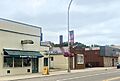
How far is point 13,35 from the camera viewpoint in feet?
139

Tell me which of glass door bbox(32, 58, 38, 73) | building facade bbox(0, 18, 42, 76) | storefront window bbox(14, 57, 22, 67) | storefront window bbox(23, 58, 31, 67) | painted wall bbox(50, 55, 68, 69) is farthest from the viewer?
painted wall bbox(50, 55, 68, 69)

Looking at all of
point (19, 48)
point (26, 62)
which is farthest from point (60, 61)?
point (19, 48)

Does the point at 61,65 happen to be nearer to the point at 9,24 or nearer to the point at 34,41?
the point at 34,41

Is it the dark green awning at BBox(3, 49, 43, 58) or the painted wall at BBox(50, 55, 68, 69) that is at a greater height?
the dark green awning at BBox(3, 49, 43, 58)

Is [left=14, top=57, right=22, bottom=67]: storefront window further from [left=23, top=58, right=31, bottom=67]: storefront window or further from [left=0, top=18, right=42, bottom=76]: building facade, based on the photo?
[left=23, top=58, right=31, bottom=67]: storefront window

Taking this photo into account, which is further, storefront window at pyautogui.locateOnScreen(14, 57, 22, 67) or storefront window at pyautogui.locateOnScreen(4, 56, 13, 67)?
storefront window at pyautogui.locateOnScreen(14, 57, 22, 67)

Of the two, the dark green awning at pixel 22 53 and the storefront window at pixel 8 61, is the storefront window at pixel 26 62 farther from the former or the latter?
the storefront window at pixel 8 61

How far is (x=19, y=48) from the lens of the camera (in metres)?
43.8

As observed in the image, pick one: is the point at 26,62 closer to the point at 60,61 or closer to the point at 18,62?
the point at 18,62

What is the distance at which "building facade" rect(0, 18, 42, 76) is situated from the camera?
40469 millimetres

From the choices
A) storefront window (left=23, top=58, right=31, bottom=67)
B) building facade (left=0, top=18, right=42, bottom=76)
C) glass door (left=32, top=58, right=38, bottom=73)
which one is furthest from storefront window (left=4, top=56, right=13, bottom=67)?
glass door (left=32, top=58, right=38, bottom=73)

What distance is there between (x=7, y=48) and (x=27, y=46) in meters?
4.89

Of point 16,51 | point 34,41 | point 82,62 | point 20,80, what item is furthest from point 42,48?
point 20,80

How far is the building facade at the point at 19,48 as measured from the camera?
4047cm
